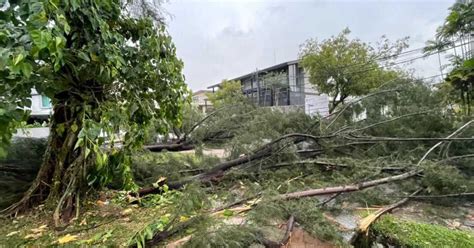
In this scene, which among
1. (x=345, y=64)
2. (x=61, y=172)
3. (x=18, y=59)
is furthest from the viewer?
(x=345, y=64)

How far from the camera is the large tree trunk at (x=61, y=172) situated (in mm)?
2246

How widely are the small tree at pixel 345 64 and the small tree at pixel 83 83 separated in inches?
465

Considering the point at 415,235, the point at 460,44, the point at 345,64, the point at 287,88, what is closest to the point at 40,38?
the point at 415,235

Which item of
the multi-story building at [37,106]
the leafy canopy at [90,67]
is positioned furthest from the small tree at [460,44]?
the multi-story building at [37,106]

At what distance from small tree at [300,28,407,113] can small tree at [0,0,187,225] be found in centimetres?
1182

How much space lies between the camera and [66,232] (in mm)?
2018

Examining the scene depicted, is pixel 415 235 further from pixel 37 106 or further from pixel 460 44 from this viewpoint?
pixel 37 106

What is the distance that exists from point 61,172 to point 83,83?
75cm

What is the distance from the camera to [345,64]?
539 inches

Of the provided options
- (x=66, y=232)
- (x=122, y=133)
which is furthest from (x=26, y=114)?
(x=66, y=232)

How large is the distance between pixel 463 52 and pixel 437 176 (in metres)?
3.59

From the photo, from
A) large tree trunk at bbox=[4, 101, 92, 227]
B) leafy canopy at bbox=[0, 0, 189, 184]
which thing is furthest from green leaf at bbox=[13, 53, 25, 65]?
large tree trunk at bbox=[4, 101, 92, 227]

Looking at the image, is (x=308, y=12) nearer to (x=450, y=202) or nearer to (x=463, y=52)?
(x=463, y=52)

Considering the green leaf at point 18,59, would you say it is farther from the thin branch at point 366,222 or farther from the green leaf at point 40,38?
the thin branch at point 366,222
